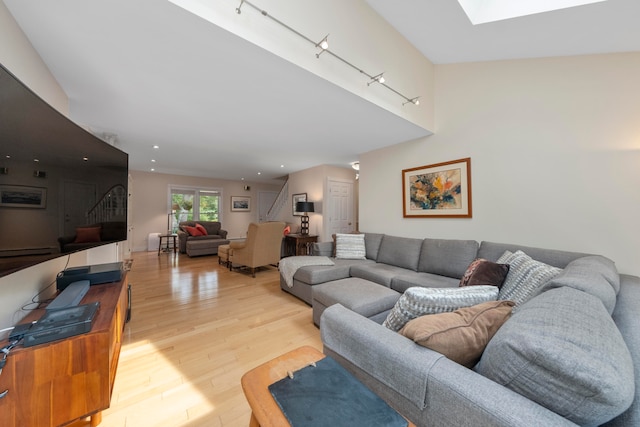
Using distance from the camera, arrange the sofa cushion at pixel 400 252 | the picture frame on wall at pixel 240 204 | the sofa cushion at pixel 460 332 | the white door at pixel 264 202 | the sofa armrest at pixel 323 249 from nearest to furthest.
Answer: the sofa cushion at pixel 460 332
the sofa cushion at pixel 400 252
the sofa armrest at pixel 323 249
the picture frame on wall at pixel 240 204
the white door at pixel 264 202

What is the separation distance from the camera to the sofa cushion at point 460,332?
33.4 inches

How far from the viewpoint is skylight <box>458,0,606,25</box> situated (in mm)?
1817

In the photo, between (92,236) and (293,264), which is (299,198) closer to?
(293,264)

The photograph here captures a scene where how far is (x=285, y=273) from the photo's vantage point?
3.20 m

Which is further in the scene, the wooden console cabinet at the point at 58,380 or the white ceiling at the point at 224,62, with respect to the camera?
the white ceiling at the point at 224,62

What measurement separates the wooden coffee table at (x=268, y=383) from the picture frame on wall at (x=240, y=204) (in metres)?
7.71

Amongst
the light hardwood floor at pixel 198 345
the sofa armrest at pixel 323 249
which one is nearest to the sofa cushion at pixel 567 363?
the light hardwood floor at pixel 198 345

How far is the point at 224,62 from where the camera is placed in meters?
1.77

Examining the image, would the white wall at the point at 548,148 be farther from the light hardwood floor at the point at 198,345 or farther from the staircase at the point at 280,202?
the staircase at the point at 280,202

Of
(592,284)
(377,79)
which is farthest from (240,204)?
(592,284)

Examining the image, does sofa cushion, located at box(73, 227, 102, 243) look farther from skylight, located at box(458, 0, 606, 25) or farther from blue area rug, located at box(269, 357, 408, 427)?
skylight, located at box(458, 0, 606, 25)

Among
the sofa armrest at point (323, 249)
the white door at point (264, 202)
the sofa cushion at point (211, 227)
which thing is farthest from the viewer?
the white door at point (264, 202)

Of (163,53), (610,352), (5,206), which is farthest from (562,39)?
(5,206)

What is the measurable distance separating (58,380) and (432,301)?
72.1 inches
